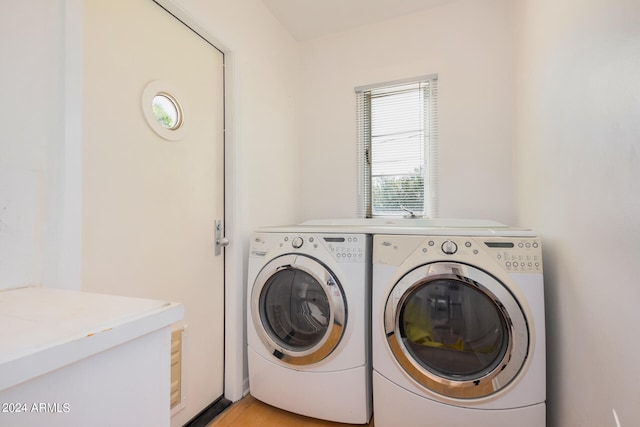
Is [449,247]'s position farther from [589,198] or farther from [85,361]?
[85,361]

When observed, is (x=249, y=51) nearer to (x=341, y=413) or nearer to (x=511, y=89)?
(x=511, y=89)

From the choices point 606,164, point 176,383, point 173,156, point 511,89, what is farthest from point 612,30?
point 176,383

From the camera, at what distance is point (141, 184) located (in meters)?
1.18

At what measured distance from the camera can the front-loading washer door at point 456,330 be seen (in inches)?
42.6

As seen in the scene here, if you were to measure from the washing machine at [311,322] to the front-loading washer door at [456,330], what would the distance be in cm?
19

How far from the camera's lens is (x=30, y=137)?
782mm

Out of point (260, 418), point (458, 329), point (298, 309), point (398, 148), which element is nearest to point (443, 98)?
point (398, 148)

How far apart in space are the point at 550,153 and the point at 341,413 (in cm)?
148

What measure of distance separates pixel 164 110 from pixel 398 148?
5.17 ft

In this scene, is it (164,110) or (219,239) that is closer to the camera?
(164,110)

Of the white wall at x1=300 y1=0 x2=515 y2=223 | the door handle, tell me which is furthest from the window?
the door handle

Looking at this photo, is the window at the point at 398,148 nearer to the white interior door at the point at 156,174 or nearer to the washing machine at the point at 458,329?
the washing machine at the point at 458,329

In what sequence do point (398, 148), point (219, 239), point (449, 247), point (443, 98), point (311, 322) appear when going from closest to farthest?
point (449, 247) → point (311, 322) → point (219, 239) → point (443, 98) → point (398, 148)

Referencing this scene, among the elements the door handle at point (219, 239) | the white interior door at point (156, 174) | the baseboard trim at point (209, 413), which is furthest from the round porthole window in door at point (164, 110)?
the baseboard trim at point (209, 413)
